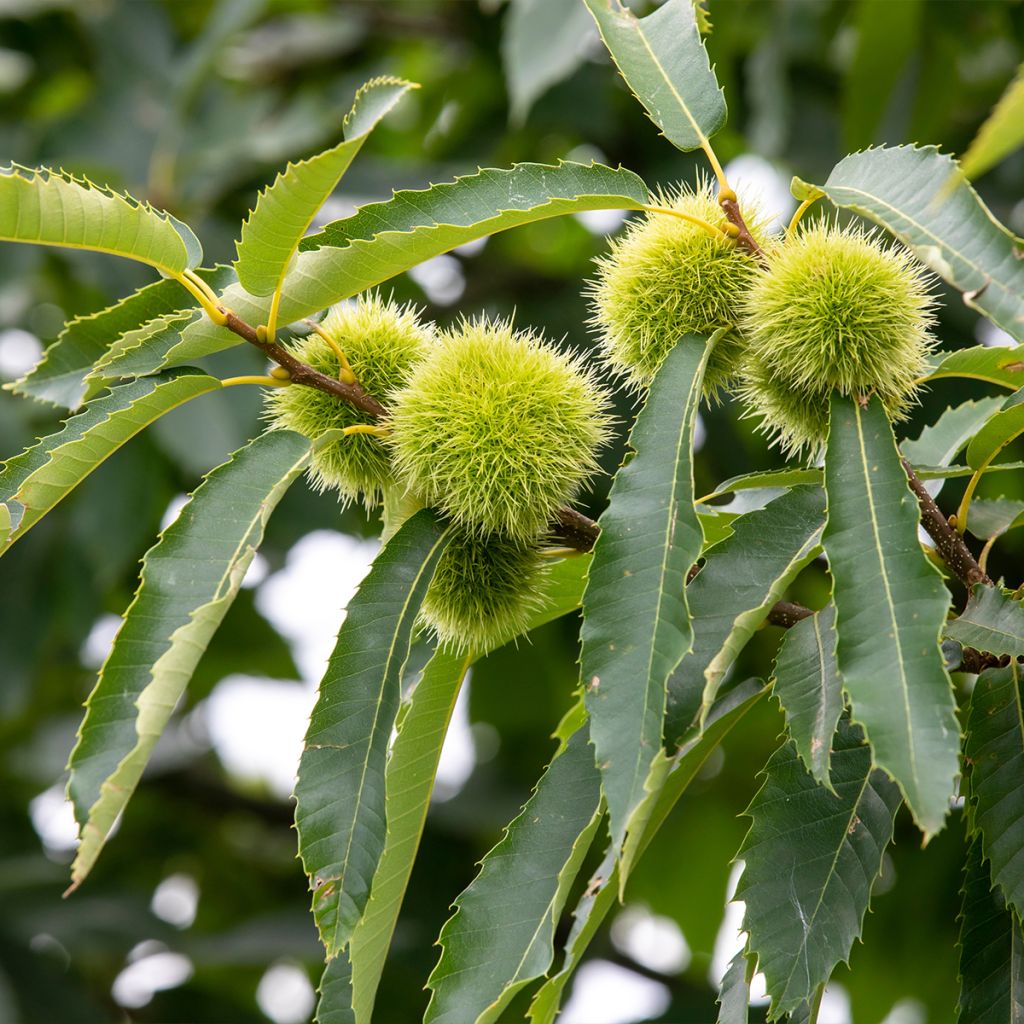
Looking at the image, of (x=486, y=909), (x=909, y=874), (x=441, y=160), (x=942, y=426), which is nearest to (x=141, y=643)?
(x=486, y=909)

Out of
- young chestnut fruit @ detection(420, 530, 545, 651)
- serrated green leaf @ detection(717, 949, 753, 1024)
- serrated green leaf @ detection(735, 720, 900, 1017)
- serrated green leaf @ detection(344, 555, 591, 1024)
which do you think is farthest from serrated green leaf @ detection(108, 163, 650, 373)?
serrated green leaf @ detection(717, 949, 753, 1024)

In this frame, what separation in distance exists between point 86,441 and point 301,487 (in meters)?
1.60

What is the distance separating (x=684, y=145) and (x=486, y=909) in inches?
26.2

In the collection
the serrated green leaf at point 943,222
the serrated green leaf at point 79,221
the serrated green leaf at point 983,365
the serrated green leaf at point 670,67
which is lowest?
the serrated green leaf at point 983,365

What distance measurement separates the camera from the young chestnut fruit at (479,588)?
1159mm

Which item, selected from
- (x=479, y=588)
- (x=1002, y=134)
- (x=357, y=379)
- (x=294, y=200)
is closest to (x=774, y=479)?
(x=479, y=588)

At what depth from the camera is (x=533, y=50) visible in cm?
218

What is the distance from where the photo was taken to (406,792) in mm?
1137

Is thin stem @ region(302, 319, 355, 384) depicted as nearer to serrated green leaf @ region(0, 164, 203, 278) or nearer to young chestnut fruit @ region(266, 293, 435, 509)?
young chestnut fruit @ region(266, 293, 435, 509)

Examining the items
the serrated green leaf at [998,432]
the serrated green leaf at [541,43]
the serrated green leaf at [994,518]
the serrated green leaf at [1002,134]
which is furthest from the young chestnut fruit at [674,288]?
the serrated green leaf at [541,43]

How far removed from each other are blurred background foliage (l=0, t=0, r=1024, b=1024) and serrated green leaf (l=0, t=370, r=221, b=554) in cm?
126

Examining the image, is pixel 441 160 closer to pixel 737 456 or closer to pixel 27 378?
pixel 737 456

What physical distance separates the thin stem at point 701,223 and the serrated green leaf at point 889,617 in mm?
192

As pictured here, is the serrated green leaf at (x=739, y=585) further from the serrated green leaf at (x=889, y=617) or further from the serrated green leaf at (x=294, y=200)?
the serrated green leaf at (x=294, y=200)
